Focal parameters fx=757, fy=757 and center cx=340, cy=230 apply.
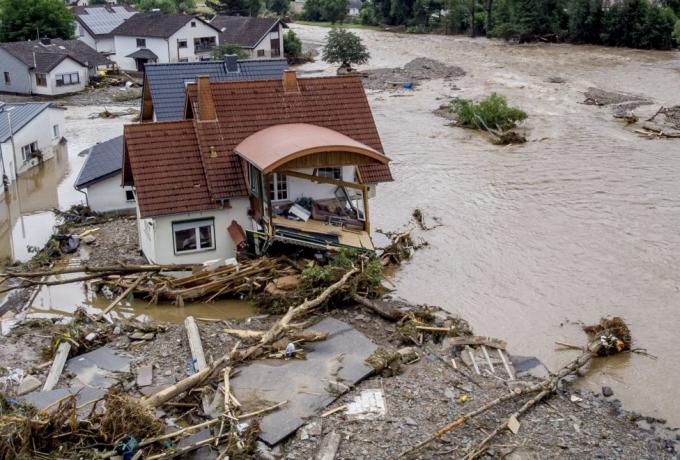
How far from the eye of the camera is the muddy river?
19344mm

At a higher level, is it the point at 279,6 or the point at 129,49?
the point at 279,6

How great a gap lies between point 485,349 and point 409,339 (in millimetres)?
1729

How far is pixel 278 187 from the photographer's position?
861 inches

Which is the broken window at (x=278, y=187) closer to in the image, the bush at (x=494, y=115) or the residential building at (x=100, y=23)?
the bush at (x=494, y=115)

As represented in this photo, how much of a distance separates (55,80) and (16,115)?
2049 centimetres

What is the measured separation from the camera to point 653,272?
74.4ft

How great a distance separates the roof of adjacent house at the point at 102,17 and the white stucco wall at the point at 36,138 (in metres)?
32.7

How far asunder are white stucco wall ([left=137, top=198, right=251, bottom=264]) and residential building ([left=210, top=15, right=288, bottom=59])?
47.3 metres

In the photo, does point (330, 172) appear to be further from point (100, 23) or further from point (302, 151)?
point (100, 23)

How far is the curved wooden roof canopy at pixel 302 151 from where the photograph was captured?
19.7 meters

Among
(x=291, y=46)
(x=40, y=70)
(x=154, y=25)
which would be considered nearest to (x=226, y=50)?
(x=154, y=25)

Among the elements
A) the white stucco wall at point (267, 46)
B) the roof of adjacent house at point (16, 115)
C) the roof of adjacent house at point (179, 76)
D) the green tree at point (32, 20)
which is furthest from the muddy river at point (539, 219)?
the white stucco wall at point (267, 46)

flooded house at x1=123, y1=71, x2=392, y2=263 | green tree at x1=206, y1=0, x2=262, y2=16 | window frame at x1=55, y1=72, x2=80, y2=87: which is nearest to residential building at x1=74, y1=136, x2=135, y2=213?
flooded house at x1=123, y1=71, x2=392, y2=263

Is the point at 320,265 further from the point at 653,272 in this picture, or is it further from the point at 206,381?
the point at 653,272
